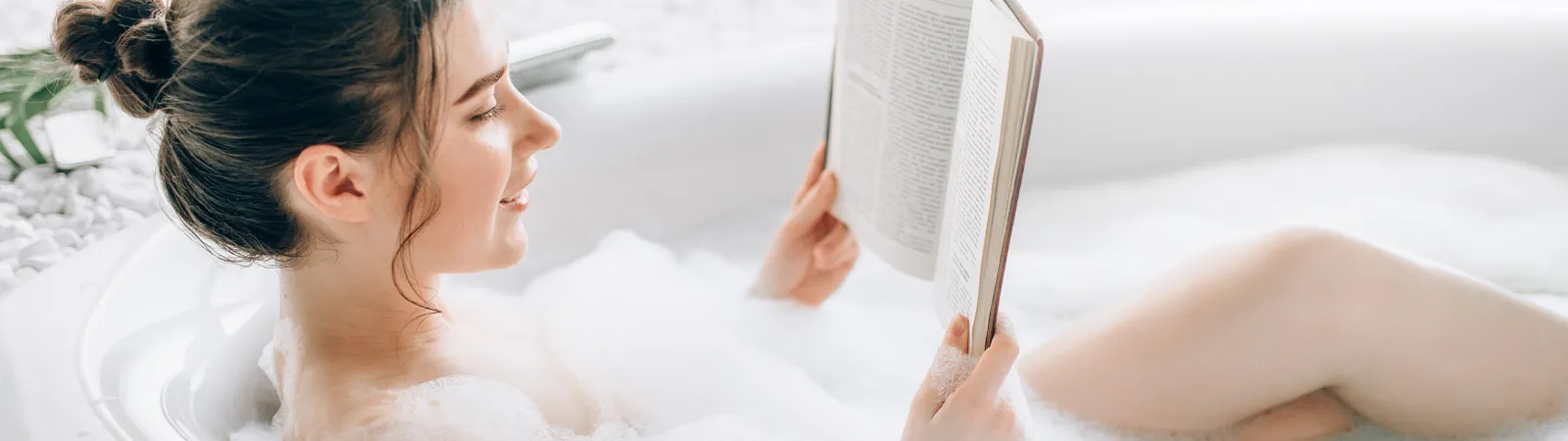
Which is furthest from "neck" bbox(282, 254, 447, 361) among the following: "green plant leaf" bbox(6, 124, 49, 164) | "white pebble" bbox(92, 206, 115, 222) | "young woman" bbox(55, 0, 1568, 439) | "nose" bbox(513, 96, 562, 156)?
"green plant leaf" bbox(6, 124, 49, 164)

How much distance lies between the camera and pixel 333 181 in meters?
0.68

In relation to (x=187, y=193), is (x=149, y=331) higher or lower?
lower

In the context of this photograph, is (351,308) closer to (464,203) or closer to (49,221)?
(464,203)

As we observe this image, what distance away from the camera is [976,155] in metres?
0.73

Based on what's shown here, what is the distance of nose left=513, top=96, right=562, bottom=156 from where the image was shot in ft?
2.50

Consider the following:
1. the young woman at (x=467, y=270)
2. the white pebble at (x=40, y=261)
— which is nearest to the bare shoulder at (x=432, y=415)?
the young woman at (x=467, y=270)

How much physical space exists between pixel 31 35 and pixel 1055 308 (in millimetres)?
1438

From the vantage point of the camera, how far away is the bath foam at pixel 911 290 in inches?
39.5

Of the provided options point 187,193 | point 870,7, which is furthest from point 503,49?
point 870,7

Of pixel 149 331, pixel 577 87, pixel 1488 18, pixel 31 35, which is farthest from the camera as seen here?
pixel 31 35

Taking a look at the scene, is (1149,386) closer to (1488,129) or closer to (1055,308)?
(1055,308)

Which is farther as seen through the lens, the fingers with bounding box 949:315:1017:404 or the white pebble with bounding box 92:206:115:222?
the white pebble with bounding box 92:206:115:222

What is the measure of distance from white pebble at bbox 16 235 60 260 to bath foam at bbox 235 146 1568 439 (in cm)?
33

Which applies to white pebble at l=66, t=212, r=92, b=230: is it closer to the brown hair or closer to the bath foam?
the bath foam
